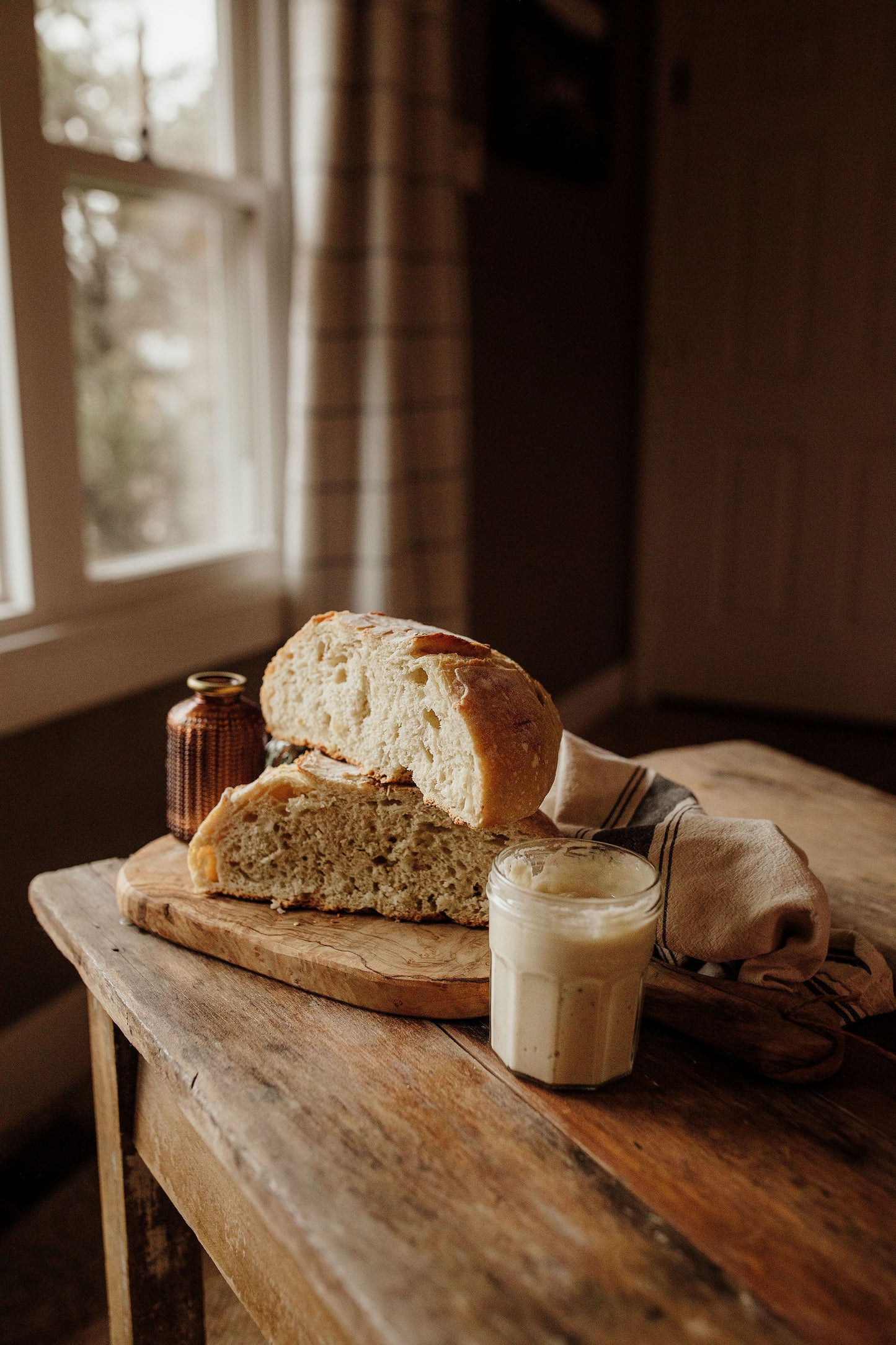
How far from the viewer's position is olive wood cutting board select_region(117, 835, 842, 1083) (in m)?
0.77

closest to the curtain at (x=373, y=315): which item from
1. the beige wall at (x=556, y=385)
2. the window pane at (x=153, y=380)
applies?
the window pane at (x=153, y=380)

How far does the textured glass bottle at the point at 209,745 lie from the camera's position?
1.04 metres

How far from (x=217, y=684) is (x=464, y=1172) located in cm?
56

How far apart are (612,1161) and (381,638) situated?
48cm

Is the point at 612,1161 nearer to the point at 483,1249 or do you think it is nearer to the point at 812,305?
the point at 483,1249

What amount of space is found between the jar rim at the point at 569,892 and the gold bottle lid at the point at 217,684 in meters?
0.38

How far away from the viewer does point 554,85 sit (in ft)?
10.5

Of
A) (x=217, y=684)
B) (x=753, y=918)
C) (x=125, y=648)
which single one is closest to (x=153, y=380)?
(x=125, y=648)

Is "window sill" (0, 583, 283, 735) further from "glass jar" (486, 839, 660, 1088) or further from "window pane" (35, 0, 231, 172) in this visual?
"glass jar" (486, 839, 660, 1088)

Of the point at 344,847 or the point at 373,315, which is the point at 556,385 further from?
the point at 344,847

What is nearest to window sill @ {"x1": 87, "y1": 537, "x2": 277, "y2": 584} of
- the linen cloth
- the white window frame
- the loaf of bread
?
the white window frame

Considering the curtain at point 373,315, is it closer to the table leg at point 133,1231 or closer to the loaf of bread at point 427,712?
the loaf of bread at point 427,712

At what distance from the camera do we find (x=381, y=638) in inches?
37.7

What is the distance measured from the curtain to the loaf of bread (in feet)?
3.93
